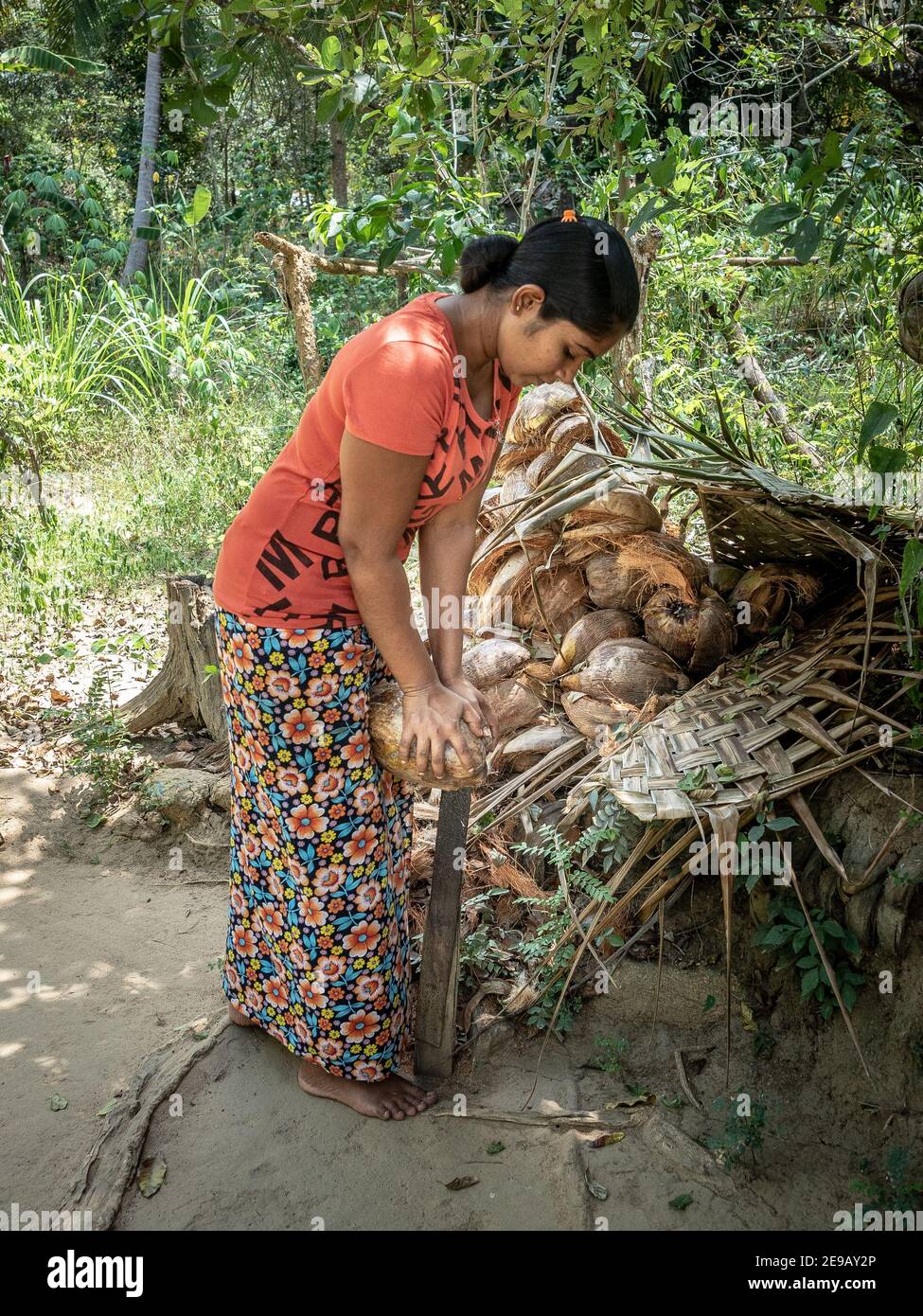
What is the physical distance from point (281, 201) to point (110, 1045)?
9742 mm

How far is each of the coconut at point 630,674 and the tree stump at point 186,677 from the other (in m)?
1.54

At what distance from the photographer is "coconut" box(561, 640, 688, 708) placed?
2572mm

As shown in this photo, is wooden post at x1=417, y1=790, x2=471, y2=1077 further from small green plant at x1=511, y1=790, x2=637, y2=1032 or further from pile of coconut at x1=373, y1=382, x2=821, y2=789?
pile of coconut at x1=373, y1=382, x2=821, y2=789

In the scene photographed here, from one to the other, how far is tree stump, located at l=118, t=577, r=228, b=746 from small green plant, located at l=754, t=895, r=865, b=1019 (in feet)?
7.12

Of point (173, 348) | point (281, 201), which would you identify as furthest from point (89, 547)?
point (281, 201)

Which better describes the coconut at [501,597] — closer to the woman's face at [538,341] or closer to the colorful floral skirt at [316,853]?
the colorful floral skirt at [316,853]

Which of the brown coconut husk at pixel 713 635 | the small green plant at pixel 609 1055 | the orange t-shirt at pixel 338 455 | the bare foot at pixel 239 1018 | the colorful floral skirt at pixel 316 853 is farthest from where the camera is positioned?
the brown coconut husk at pixel 713 635

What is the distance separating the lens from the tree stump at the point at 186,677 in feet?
11.9

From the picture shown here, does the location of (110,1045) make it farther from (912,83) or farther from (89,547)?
(89,547)

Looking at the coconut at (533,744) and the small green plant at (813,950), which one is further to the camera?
the coconut at (533,744)

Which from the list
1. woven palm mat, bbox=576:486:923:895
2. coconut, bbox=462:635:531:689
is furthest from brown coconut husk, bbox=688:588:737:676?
coconut, bbox=462:635:531:689

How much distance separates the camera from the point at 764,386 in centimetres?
401

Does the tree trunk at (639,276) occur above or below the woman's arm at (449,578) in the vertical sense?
above

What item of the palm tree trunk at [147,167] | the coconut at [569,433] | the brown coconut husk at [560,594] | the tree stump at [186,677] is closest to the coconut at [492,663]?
the brown coconut husk at [560,594]
